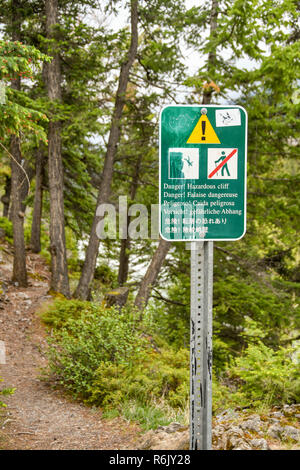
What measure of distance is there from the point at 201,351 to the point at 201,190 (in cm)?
100

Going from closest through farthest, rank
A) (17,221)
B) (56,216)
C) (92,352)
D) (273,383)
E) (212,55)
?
1. (273,383)
2. (92,352)
3. (212,55)
4. (56,216)
5. (17,221)

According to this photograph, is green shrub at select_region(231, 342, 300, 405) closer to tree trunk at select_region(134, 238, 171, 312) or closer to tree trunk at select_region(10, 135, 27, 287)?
tree trunk at select_region(134, 238, 171, 312)

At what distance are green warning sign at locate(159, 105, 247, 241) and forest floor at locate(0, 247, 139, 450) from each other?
243 centimetres

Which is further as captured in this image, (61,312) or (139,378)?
(61,312)

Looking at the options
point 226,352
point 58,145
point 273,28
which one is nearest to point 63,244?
point 58,145

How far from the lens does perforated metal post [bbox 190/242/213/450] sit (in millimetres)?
2680

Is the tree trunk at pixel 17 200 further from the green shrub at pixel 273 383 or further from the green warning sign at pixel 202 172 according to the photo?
the green warning sign at pixel 202 172

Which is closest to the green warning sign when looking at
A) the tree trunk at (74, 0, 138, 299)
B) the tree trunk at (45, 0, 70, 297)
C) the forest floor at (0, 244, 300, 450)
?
the forest floor at (0, 244, 300, 450)

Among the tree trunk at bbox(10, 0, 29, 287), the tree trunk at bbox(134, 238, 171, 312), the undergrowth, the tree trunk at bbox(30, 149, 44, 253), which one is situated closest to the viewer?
the undergrowth

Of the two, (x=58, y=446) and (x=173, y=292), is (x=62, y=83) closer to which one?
(x=173, y=292)

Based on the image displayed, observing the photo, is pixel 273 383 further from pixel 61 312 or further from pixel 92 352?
pixel 61 312

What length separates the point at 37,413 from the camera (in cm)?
530

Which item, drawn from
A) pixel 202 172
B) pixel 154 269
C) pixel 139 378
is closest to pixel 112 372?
pixel 139 378

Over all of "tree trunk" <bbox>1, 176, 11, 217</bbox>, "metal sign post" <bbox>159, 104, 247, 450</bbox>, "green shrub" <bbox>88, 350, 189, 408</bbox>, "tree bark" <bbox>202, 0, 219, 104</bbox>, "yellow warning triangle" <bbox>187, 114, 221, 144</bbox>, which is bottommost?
"green shrub" <bbox>88, 350, 189, 408</bbox>
